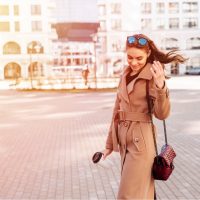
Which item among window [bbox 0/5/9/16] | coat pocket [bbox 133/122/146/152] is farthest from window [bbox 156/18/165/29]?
coat pocket [bbox 133/122/146/152]

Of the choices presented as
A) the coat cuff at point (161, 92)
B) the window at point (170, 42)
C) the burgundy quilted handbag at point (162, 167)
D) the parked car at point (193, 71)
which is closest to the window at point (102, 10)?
the window at point (170, 42)

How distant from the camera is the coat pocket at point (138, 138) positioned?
404cm

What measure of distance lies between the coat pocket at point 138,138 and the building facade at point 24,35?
6917cm

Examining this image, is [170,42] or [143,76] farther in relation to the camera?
[170,42]

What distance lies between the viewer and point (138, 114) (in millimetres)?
4113

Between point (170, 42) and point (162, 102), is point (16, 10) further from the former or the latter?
point (162, 102)

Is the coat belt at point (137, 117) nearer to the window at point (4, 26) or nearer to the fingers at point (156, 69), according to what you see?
the fingers at point (156, 69)

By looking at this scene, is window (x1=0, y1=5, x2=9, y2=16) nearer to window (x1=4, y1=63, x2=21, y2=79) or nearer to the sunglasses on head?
window (x1=4, y1=63, x2=21, y2=79)

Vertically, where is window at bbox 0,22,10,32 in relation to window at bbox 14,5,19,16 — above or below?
below

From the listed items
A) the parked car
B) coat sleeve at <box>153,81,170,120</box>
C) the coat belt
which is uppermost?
coat sleeve at <box>153,81,170,120</box>

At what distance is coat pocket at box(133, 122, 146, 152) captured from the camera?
4.04 metres

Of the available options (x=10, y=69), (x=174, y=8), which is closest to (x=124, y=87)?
(x=10, y=69)

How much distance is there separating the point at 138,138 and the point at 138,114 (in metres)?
0.21

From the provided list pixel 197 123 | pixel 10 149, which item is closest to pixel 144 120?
pixel 10 149
